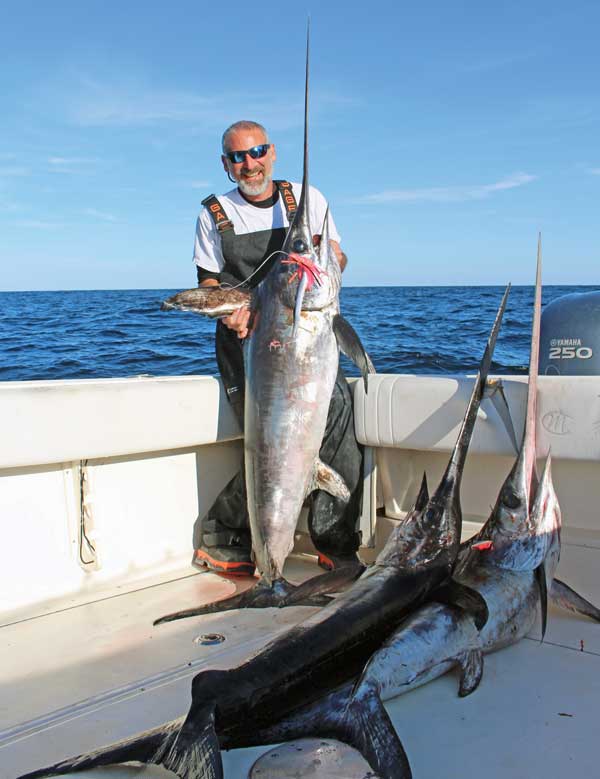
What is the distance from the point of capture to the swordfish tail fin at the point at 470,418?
304cm

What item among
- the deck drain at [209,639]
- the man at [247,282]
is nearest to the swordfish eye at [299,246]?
the man at [247,282]

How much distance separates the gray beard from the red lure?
610mm

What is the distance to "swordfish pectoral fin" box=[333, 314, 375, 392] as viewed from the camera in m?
3.43

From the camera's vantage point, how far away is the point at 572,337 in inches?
163

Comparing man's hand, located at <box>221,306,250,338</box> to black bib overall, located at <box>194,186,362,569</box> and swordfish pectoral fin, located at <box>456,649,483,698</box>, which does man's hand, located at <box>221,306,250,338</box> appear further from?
swordfish pectoral fin, located at <box>456,649,483,698</box>

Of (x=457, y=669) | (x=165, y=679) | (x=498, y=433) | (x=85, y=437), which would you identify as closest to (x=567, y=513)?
(x=498, y=433)

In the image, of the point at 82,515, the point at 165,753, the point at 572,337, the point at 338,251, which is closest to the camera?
the point at 165,753

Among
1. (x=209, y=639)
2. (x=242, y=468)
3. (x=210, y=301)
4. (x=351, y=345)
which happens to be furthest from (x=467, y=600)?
(x=210, y=301)

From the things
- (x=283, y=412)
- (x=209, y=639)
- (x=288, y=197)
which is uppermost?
(x=288, y=197)

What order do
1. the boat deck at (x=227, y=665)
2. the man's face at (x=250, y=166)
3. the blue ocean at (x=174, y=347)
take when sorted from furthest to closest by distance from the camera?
the blue ocean at (x=174, y=347), the man's face at (x=250, y=166), the boat deck at (x=227, y=665)

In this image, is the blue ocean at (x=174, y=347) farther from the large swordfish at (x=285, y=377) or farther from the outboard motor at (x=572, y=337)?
the large swordfish at (x=285, y=377)

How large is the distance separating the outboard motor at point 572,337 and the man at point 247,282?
4.28 feet

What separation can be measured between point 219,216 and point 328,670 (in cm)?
252

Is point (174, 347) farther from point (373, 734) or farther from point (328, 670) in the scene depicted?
point (373, 734)
